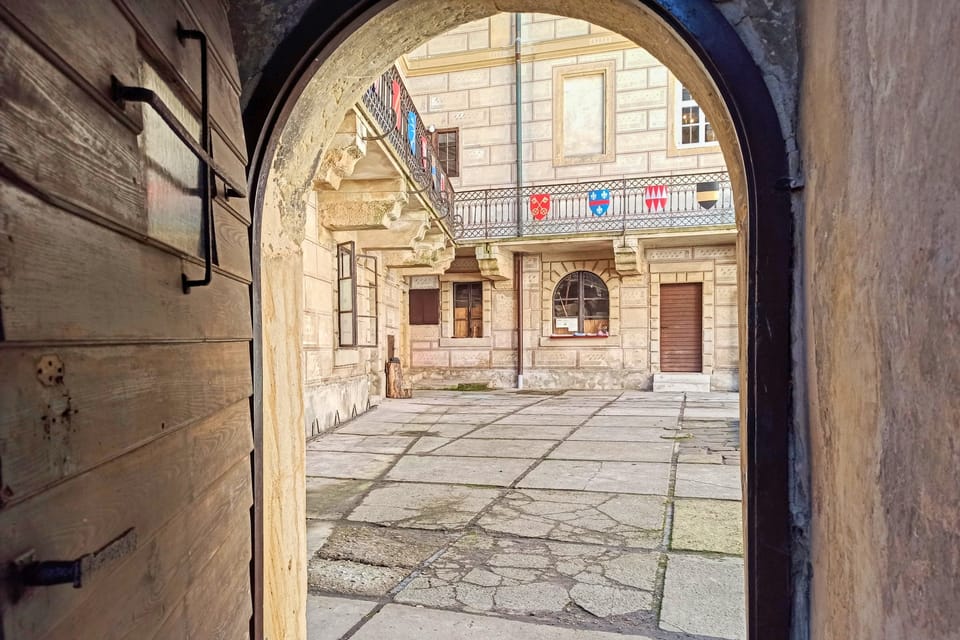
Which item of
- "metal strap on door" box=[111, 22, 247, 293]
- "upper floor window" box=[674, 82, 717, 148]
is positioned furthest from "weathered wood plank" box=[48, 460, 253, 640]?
"upper floor window" box=[674, 82, 717, 148]

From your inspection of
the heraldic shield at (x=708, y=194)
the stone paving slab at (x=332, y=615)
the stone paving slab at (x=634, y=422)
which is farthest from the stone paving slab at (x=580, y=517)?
the heraldic shield at (x=708, y=194)

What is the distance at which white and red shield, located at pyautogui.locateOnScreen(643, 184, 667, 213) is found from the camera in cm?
1242

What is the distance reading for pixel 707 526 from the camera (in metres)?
3.26

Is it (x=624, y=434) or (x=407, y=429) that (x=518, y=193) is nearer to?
(x=407, y=429)

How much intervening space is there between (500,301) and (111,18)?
13016mm

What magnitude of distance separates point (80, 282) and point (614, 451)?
524cm

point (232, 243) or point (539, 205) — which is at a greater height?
point (539, 205)

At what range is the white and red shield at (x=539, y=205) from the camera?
12984mm

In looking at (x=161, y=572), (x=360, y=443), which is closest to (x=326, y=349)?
(x=360, y=443)

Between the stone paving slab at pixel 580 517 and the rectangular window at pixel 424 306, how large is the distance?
1027cm

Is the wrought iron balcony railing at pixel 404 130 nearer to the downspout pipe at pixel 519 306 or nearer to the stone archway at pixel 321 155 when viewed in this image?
the stone archway at pixel 321 155

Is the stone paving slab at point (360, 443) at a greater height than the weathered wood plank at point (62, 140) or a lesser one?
lesser

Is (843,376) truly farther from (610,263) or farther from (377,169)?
(610,263)

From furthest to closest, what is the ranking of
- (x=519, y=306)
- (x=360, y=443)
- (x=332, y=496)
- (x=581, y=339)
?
(x=519, y=306), (x=581, y=339), (x=360, y=443), (x=332, y=496)
